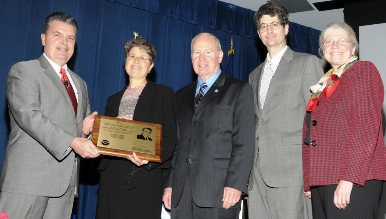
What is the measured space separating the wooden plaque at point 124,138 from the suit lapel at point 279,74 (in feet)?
2.70

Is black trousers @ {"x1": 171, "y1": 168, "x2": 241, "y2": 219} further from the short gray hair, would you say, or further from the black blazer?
the short gray hair

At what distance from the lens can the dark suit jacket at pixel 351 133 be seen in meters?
2.34

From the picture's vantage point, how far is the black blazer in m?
3.03

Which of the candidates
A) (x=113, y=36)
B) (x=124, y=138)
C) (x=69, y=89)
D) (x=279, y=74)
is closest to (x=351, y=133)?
(x=279, y=74)

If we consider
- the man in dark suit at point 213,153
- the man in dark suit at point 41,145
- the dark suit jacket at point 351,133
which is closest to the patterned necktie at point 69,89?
the man in dark suit at point 41,145

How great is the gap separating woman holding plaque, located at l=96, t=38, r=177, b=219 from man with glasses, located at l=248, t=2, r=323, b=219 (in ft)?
1.98

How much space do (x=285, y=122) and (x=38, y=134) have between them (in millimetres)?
1572

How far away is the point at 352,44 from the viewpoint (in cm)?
270

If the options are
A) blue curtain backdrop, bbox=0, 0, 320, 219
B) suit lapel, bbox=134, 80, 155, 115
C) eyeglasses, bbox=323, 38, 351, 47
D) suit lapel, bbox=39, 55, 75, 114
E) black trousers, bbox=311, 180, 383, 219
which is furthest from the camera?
blue curtain backdrop, bbox=0, 0, 320, 219

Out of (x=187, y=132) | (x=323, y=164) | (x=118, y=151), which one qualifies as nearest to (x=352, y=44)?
(x=323, y=164)

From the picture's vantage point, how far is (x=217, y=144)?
2807 mm

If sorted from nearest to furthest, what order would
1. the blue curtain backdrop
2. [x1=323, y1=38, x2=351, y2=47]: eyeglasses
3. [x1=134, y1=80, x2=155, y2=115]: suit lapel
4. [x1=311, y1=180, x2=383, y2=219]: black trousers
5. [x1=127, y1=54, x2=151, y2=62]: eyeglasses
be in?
1. [x1=311, y1=180, x2=383, y2=219]: black trousers
2. [x1=323, y1=38, x2=351, y2=47]: eyeglasses
3. [x1=134, y1=80, x2=155, y2=115]: suit lapel
4. [x1=127, y1=54, x2=151, y2=62]: eyeglasses
5. the blue curtain backdrop

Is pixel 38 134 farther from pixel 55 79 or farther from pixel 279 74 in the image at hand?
pixel 279 74

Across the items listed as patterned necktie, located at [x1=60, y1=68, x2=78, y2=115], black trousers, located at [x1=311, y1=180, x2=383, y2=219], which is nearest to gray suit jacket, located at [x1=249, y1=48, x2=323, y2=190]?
black trousers, located at [x1=311, y1=180, x2=383, y2=219]
